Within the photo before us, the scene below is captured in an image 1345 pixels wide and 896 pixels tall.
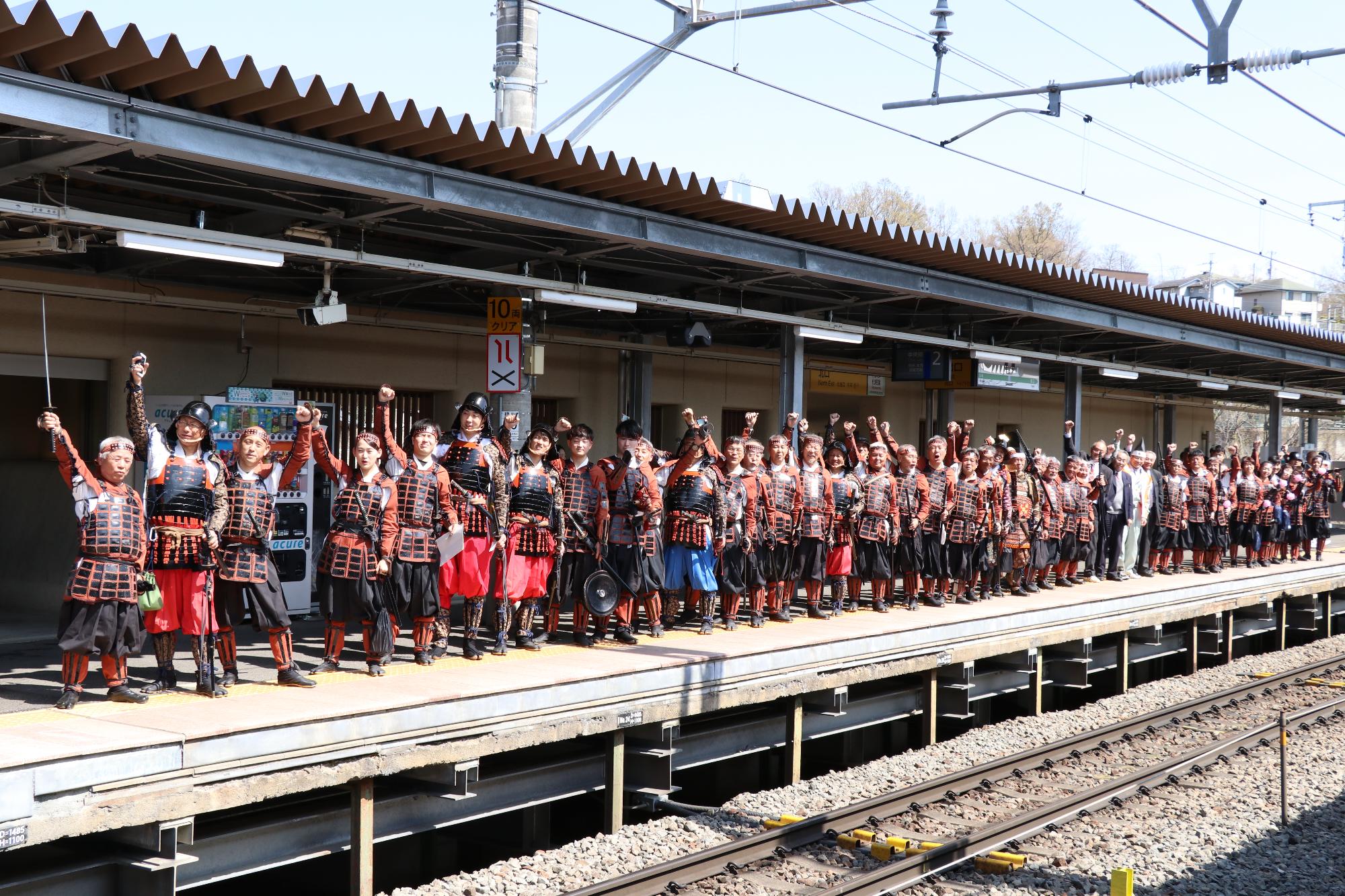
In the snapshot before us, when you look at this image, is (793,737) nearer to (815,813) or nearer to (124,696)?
(815,813)

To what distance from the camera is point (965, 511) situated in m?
12.8

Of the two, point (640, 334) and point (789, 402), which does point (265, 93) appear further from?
point (640, 334)

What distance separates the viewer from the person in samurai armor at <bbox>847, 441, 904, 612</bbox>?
39.0 feet

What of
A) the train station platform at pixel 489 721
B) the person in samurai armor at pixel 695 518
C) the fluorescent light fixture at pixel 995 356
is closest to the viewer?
the train station platform at pixel 489 721

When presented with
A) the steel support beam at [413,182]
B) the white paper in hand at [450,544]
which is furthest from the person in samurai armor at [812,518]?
the white paper in hand at [450,544]

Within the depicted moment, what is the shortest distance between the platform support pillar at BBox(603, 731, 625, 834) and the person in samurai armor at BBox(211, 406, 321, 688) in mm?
1964

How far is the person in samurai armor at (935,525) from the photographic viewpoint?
41.3ft

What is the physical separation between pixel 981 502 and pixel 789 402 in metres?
2.23

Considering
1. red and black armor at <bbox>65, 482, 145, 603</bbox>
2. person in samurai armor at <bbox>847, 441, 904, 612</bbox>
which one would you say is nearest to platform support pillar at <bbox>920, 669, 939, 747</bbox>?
person in samurai armor at <bbox>847, 441, 904, 612</bbox>

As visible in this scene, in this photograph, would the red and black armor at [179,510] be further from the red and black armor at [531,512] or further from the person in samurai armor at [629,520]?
the person in samurai armor at [629,520]

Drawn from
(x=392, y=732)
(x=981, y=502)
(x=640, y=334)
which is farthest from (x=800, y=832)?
(x=640, y=334)

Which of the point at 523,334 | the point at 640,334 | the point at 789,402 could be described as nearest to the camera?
the point at 523,334

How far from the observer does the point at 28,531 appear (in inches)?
440

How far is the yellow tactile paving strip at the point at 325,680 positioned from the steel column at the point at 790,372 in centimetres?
308
